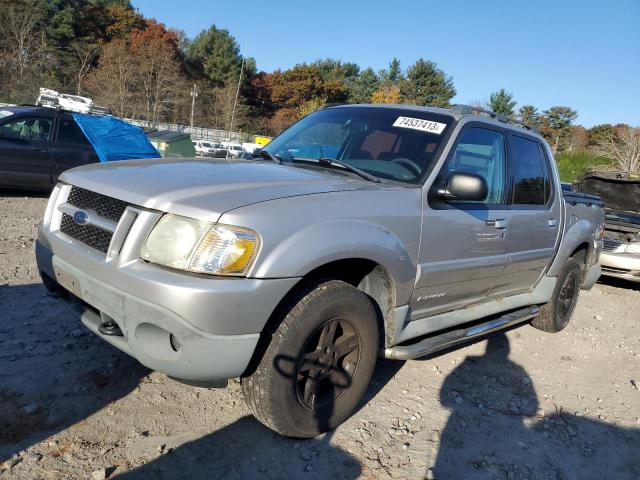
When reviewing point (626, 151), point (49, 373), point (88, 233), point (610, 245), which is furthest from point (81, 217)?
point (626, 151)

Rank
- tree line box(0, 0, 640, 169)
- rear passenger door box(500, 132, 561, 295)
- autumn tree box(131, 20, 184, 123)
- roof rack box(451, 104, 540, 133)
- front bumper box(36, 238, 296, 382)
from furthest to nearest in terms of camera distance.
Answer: autumn tree box(131, 20, 184, 123) → tree line box(0, 0, 640, 169) → rear passenger door box(500, 132, 561, 295) → roof rack box(451, 104, 540, 133) → front bumper box(36, 238, 296, 382)

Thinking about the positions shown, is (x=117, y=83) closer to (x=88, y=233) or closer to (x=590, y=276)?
(x=590, y=276)

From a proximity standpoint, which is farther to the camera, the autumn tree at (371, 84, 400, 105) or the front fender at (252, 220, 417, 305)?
the autumn tree at (371, 84, 400, 105)

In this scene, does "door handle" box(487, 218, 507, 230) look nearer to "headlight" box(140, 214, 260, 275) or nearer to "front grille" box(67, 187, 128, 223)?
"headlight" box(140, 214, 260, 275)

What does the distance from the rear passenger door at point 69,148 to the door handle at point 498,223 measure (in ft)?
25.4

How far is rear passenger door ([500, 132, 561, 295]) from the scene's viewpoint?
152 inches

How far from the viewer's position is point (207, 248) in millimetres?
2182

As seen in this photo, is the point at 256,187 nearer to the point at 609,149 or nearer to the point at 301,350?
the point at 301,350

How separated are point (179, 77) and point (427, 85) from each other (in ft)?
104

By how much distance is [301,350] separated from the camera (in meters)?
2.45

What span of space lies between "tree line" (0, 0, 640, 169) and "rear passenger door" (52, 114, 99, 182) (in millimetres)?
22705

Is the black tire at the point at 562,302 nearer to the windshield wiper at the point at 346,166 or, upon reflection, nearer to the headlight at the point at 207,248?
the windshield wiper at the point at 346,166

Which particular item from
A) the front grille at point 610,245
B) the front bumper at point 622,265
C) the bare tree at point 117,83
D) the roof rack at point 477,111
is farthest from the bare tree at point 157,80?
the roof rack at point 477,111

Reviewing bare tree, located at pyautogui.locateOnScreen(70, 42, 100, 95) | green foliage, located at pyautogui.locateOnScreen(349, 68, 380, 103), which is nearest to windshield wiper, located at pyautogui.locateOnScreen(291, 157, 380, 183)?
bare tree, located at pyautogui.locateOnScreen(70, 42, 100, 95)
